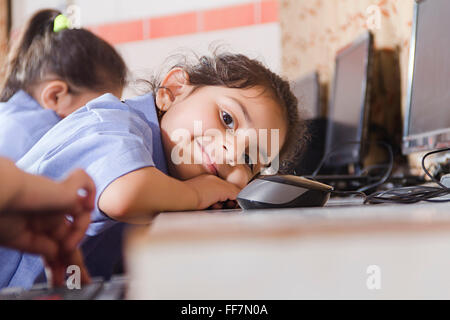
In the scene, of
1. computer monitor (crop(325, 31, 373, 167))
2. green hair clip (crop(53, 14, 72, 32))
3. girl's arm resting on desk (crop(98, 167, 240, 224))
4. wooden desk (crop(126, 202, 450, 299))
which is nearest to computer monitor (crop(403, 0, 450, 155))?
computer monitor (crop(325, 31, 373, 167))

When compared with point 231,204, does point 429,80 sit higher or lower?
higher

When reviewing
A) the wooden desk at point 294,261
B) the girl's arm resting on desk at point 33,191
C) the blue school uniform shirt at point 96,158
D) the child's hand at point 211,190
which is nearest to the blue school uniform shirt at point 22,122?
the blue school uniform shirt at point 96,158

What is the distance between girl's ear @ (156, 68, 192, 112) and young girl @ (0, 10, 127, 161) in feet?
0.22

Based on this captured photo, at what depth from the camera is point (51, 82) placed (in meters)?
0.69

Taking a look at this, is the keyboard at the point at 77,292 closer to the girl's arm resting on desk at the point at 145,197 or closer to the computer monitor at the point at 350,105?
the girl's arm resting on desk at the point at 145,197

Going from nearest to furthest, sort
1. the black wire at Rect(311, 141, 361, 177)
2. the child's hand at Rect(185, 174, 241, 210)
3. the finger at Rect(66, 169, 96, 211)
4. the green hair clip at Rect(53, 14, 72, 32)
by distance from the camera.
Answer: the finger at Rect(66, 169, 96, 211)
the child's hand at Rect(185, 174, 241, 210)
the green hair clip at Rect(53, 14, 72, 32)
the black wire at Rect(311, 141, 361, 177)

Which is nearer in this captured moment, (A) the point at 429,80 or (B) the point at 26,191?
(B) the point at 26,191

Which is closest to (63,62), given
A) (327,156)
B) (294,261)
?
(294,261)

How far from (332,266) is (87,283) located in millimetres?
177

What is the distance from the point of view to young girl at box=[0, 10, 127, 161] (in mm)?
673

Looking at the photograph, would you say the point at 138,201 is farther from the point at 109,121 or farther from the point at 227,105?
the point at 227,105

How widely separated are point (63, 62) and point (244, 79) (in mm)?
291

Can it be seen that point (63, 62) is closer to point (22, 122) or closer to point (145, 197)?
point (22, 122)

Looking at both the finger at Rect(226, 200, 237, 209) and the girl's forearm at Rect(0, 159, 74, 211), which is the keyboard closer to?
the girl's forearm at Rect(0, 159, 74, 211)
